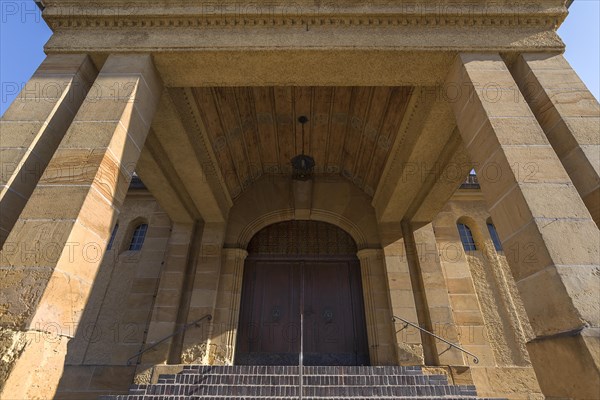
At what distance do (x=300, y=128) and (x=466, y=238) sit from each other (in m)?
5.83

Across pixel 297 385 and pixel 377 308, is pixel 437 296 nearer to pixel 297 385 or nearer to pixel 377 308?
pixel 377 308

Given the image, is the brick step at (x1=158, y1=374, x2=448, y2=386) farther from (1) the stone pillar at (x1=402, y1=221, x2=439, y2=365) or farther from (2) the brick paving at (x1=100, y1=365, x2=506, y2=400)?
(1) the stone pillar at (x1=402, y1=221, x2=439, y2=365)

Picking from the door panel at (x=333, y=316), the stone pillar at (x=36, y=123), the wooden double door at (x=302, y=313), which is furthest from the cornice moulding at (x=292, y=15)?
the door panel at (x=333, y=316)

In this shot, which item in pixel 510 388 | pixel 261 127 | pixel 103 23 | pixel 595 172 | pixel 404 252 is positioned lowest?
pixel 510 388

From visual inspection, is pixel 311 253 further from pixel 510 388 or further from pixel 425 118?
pixel 510 388

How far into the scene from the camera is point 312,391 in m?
4.98

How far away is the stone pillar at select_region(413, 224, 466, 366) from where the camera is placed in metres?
6.50

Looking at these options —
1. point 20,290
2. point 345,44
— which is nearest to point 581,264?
point 345,44

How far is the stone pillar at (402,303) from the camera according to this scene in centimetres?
645

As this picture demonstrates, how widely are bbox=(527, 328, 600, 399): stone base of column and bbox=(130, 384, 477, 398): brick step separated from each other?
2632 mm

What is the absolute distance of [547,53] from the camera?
4.34m

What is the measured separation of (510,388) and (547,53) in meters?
6.66

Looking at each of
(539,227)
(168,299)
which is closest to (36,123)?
(168,299)

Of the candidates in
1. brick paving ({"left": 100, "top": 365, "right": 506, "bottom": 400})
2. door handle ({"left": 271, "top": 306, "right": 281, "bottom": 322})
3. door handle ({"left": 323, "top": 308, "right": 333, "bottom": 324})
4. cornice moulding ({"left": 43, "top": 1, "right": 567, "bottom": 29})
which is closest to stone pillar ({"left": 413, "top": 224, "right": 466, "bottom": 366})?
brick paving ({"left": 100, "top": 365, "right": 506, "bottom": 400})
